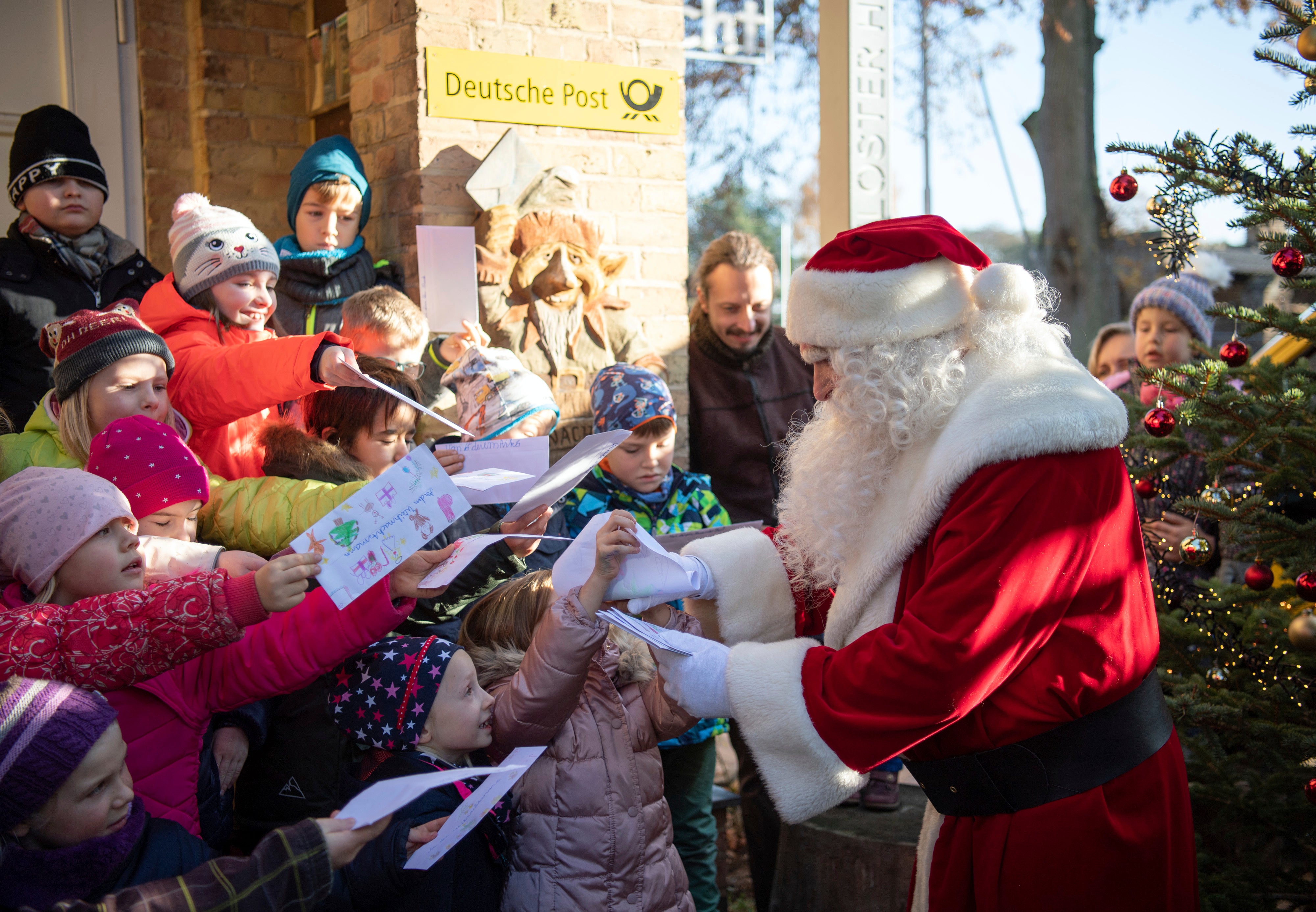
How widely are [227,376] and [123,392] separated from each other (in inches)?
10.9

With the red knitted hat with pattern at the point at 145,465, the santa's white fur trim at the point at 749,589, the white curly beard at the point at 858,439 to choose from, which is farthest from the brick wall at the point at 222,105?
the white curly beard at the point at 858,439

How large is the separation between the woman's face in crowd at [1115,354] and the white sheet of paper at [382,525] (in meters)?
3.95

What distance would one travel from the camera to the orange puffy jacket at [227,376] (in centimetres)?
246

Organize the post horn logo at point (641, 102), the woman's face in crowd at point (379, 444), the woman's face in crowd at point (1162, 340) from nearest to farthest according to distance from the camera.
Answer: the woman's face in crowd at point (379, 444) → the woman's face in crowd at point (1162, 340) → the post horn logo at point (641, 102)

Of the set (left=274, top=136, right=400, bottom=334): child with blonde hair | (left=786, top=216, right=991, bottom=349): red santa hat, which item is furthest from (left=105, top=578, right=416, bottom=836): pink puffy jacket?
(left=274, top=136, right=400, bottom=334): child with blonde hair

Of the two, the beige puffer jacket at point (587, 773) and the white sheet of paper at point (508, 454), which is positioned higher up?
the white sheet of paper at point (508, 454)

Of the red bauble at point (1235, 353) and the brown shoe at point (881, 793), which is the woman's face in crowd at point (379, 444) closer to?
the brown shoe at point (881, 793)

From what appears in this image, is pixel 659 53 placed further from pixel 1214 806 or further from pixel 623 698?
pixel 1214 806

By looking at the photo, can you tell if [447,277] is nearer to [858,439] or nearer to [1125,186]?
[858,439]

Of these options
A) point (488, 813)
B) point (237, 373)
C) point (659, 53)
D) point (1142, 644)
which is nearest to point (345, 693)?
point (488, 813)

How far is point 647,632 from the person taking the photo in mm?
1868

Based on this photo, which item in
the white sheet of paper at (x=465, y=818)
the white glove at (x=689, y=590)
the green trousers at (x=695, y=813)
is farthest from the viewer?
the green trousers at (x=695, y=813)

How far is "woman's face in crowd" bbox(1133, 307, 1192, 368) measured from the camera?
154 inches

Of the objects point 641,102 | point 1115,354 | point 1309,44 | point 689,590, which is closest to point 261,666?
point 689,590
